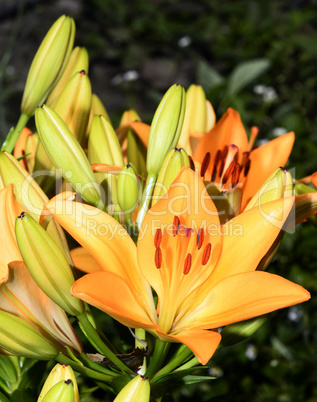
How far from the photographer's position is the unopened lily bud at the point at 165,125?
1.88ft

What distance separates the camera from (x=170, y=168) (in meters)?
0.53

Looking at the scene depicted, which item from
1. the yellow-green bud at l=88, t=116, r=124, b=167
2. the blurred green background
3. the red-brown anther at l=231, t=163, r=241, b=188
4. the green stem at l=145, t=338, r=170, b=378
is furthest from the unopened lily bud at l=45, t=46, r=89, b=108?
the blurred green background

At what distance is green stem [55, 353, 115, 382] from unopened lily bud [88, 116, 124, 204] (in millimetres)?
172

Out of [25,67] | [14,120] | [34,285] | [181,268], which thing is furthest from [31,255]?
[25,67]

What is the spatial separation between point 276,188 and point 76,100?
0.81ft

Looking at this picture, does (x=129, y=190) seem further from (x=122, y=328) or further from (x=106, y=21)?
(x=106, y=21)

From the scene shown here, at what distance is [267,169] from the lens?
630 mm

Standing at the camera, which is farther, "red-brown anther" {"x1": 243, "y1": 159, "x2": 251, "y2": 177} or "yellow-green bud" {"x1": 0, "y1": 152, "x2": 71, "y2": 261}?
"red-brown anther" {"x1": 243, "y1": 159, "x2": 251, "y2": 177}

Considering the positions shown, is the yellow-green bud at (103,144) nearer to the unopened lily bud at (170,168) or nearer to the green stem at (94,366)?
the unopened lily bud at (170,168)

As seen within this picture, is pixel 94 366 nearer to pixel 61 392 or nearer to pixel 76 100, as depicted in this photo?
pixel 61 392

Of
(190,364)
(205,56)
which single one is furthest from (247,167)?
(205,56)

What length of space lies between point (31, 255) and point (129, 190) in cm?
13

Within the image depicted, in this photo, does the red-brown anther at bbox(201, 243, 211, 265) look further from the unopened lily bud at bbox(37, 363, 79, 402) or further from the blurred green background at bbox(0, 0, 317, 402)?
the blurred green background at bbox(0, 0, 317, 402)

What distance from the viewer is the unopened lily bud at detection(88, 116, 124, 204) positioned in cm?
58
